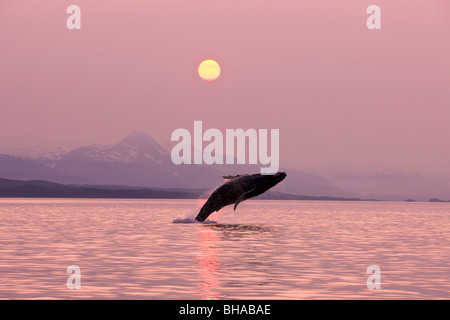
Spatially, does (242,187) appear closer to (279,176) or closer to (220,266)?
(279,176)

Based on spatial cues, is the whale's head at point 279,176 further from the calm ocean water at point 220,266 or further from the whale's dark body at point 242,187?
the calm ocean water at point 220,266

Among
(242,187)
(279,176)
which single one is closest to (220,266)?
(279,176)

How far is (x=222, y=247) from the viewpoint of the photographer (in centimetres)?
4222

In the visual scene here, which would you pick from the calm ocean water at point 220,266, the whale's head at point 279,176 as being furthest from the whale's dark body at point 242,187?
the calm ocean water at point 220,266

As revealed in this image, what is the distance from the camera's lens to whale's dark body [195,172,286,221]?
52.0m

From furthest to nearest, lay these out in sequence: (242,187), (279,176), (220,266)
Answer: (242,187)
(279,176)
(220,266)

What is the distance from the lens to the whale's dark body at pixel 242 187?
2048 inches

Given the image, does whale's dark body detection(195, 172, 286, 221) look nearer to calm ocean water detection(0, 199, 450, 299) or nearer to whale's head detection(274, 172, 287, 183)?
whale's head detection(274, 172, 287, 183)

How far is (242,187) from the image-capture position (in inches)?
2092

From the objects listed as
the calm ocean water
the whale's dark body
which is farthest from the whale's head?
the calm ocean water

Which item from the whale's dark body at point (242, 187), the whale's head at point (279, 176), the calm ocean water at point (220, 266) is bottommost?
the calm ocean water at point (220, 266)
